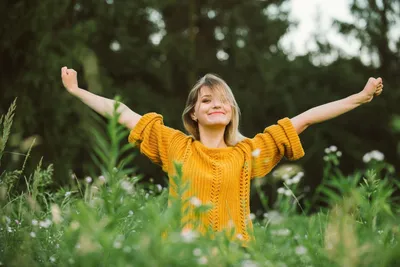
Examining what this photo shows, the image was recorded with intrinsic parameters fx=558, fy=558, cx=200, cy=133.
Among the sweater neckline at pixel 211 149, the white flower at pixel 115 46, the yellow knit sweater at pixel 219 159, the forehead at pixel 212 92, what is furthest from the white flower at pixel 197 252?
the white flower at pixel 115 46

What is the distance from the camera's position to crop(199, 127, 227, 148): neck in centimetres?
348

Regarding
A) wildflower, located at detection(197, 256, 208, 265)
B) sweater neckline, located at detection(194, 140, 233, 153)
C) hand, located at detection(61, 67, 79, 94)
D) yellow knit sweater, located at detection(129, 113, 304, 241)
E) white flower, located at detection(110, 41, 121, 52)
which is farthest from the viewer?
white flower, located at detection(110, 41, 121, 52)

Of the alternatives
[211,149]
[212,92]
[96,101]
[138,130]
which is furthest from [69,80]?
[211,149]

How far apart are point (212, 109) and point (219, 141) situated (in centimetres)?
21

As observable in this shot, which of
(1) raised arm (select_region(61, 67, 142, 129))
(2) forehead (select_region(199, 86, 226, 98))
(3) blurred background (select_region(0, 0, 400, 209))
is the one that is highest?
(2) forehead (select_region(199, 86, 226, 98))

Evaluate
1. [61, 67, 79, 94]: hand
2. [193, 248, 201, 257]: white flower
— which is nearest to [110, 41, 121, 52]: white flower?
[61, 67, 79, 94]: hand

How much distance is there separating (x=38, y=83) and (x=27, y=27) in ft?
3.31

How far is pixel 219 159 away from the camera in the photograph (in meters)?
3.33

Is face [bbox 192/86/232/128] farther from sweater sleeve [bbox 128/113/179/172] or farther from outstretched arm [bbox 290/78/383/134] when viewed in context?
outstretched arm [bbox 290/78/383/134]

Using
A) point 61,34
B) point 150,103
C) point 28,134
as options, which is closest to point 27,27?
point 61,34

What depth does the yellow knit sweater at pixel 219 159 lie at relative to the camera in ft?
10.4

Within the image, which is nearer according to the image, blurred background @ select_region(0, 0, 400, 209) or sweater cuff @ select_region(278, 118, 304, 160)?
sweater cuff @ select_region(278, 118, 304, 160)

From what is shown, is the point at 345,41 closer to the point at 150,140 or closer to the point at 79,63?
the point at 79,63

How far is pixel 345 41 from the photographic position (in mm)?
17094
